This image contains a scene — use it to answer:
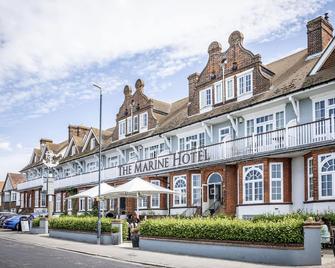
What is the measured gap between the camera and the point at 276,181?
908 inches

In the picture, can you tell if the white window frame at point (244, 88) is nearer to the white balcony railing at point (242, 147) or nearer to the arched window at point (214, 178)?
the white balcony railing at point (242, 147)

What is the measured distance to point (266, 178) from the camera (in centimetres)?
2302

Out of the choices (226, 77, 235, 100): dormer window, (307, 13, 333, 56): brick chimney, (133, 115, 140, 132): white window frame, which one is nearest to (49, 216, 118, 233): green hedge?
(226, 77, 235, 100): dormer window

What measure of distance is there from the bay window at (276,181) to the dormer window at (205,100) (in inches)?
288

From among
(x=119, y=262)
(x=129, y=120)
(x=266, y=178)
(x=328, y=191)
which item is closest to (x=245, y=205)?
(x=266, y=178)

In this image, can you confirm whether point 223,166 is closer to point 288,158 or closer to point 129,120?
point 288,158

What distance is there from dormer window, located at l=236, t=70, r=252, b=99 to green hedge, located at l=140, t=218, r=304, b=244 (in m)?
10.2

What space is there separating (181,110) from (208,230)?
18303mm

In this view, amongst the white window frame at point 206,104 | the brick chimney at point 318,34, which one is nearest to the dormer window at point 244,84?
the white window frame at point 206,104

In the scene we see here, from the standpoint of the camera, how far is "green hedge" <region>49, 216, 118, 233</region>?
23328 millimetres

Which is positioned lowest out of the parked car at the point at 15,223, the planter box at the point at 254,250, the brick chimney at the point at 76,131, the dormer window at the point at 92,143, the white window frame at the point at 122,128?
the parked car at the point at 15,223

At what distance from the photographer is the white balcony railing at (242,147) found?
2048 centimetres

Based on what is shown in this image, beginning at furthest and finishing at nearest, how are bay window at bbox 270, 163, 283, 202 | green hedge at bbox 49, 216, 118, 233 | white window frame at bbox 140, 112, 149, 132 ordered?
white window frame at bbox 140, 112, 149, 132 → green hedge at bbox 49, 216, 118, 233 → bay window at bbox 270, 163, 283, 202

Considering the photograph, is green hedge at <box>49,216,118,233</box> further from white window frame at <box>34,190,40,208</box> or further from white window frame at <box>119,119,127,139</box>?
white window frame at <box>34,190,40,208</box>
